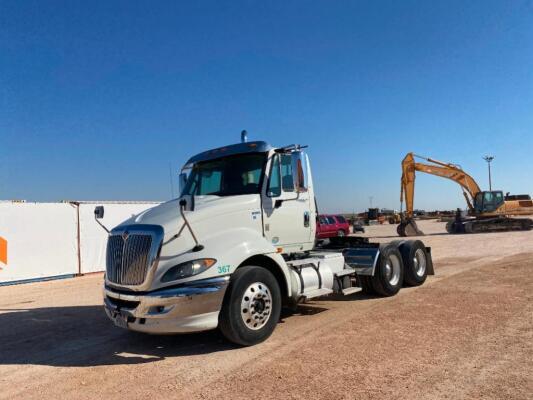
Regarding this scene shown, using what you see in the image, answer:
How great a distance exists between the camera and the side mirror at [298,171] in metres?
7.07

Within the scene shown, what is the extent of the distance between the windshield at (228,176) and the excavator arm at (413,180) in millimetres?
23357

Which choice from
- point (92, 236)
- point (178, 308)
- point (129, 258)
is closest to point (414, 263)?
point (178, 308)

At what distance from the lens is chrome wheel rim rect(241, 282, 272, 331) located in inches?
228

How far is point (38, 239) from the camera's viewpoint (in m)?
15.2

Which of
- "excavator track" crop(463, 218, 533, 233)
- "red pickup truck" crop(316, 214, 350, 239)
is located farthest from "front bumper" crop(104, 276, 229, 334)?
"excavator track" crop(463, 218, 533, 233)

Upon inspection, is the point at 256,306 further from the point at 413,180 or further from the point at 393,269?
the point at 413,180

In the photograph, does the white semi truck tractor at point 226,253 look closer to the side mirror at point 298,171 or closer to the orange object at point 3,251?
the side mirror at point 298,171

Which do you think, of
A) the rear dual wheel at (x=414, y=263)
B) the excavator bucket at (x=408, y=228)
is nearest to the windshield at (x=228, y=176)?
the rear dual wheel at (x=414, y=263)

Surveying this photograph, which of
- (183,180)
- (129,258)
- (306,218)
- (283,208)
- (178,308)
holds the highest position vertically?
(183,180)

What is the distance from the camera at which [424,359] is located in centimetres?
500

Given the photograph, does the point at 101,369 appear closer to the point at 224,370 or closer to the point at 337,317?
the point at 224,370

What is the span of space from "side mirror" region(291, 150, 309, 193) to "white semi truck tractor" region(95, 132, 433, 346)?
0.06 feet

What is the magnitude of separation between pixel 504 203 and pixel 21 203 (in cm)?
3070

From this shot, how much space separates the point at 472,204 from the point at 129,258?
1211 inches
